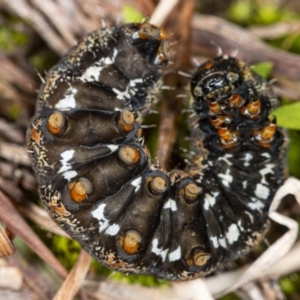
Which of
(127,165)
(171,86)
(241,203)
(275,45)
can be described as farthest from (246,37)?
(127,165)

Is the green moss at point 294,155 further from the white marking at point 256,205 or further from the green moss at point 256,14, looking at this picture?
the green moss at point 256,14

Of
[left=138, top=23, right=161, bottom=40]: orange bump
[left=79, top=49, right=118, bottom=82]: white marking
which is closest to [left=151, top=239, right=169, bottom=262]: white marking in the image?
[left=79, top=49, right=118, bottom=82]: white marking

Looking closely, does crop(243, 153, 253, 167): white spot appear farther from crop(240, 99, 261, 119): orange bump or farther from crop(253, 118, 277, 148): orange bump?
crop(240, 99, 261, 119): orange bump

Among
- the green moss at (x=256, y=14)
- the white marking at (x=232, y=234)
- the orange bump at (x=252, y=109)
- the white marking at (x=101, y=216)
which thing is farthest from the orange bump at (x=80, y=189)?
the green moss at (x=256, y=14)

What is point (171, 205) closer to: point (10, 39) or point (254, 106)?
point (254, 106)

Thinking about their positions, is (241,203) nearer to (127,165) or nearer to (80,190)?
(127,165)

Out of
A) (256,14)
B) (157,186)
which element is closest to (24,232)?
(157,186)
